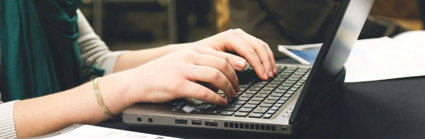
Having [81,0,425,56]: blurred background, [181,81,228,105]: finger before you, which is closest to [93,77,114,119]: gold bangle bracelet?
[181,81,228,105]: finger

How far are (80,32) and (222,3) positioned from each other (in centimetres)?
129

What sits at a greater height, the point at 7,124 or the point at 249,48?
the point at 249,48

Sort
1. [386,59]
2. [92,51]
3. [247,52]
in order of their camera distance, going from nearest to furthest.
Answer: [247,52], [386,59], [92,51]

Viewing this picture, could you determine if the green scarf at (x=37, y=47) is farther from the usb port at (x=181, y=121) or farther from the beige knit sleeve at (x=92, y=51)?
the usb port at (x=181, y=121)

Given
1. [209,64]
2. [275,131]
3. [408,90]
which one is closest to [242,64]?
[209,64]

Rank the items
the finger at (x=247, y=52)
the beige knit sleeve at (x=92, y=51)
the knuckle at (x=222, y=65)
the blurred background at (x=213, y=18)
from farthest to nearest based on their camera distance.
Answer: the blurred background at (x=213, y=18) → the beige knit sleeve at (x=92, y=51) → the finger at (x=247, y=52) → the knuckle at (x=222, y=65)

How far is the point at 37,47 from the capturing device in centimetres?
103

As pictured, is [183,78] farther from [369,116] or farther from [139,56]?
[139,56]

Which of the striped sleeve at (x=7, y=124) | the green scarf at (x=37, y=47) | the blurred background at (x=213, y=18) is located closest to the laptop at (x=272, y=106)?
the striped sleeve at (x=7, y=124)

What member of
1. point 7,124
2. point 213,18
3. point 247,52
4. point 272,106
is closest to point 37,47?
point 7,124

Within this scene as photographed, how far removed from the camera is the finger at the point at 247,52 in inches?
31.3

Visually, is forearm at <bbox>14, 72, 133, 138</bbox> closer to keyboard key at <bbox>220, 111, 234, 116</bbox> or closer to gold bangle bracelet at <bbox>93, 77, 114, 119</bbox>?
gold bangle bracelet at <bbox>93, 77, 114, 119</bbox>

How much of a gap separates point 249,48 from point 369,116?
0.22 meters

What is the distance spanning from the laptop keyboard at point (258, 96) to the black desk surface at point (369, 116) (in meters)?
0.03
